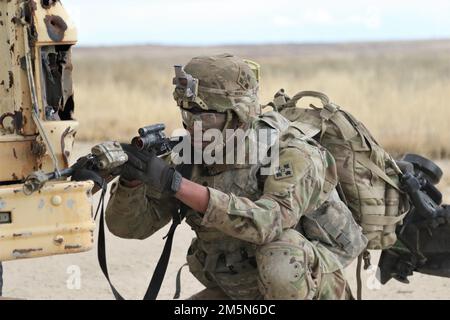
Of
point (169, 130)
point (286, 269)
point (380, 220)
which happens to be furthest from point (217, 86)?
point (169, 130)

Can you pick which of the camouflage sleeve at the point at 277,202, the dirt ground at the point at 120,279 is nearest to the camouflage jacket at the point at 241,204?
the camouflage sleeve at the point at 277,202

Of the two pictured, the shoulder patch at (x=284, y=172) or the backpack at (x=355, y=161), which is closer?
the shoulder patch at (x=284, y=172)

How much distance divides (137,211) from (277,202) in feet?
2.36

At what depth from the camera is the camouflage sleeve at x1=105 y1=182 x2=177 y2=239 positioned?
4.59 m

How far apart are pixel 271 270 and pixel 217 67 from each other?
867 millimetres

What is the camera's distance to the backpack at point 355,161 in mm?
4883

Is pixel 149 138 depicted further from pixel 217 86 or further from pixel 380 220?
pixel 380 220

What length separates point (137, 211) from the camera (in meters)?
4.65

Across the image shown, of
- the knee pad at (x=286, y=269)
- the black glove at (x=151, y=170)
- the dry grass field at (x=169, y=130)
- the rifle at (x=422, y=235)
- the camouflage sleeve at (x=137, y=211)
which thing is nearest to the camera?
the black glove at (x=151, y=170)

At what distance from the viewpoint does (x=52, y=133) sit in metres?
4.27

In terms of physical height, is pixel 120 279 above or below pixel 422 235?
below

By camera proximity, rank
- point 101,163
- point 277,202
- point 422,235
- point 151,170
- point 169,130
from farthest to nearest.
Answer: point 169,130 → point 422,235 → point 277,202 → point 151,170 → point 101,163

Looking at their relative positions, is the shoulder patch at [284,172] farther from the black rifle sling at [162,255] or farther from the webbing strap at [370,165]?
the webbing strap at [370,165]
